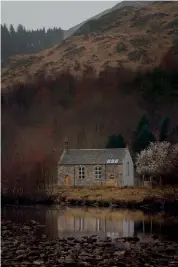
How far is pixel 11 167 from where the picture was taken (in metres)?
63.4

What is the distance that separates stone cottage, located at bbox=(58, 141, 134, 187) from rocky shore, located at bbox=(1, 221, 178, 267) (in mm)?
36254

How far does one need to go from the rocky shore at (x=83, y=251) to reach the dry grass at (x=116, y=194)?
74.6 ft

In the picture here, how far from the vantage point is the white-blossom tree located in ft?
197

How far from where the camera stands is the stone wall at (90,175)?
217ft

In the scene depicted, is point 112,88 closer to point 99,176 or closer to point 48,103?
point 48,103

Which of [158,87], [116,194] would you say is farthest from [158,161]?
[158,87]

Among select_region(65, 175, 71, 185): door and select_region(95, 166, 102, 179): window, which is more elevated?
select_region(95, 166, 102, 179): window

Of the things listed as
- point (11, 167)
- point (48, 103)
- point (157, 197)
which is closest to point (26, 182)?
point (11, 167)

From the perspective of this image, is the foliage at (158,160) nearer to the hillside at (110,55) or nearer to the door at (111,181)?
the door at (111,181)

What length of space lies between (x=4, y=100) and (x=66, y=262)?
13349 cm

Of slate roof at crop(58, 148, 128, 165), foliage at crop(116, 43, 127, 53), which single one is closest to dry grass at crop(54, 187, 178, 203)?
slate roof at crop(58, 148, 128, 165)

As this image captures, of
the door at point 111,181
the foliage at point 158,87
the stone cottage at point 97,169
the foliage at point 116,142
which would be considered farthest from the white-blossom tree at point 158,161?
the foliage at point 158,87

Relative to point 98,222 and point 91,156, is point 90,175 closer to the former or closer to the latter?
point 91,156

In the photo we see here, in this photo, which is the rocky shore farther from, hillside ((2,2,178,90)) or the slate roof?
hillside ((2,2,178,90))
